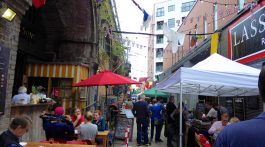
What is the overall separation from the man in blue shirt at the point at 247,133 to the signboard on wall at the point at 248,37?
323 inches

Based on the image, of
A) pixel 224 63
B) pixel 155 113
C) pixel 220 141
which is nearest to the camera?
pixel 220 141

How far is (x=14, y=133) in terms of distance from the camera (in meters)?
3.71

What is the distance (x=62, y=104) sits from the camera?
1210cm

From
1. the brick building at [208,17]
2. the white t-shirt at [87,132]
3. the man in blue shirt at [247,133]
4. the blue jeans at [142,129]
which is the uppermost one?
the brick building at [208,17]

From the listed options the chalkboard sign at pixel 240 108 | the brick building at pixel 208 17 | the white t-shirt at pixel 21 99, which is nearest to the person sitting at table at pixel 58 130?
the white t-shirt at pixel 21 99

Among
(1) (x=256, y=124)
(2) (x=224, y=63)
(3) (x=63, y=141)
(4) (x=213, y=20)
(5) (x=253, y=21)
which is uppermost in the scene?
(4) (x=213, y=20)

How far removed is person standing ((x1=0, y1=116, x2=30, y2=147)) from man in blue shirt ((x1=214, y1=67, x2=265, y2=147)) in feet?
9.13

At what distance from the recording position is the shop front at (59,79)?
11.9 metres

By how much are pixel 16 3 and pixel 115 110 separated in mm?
6127

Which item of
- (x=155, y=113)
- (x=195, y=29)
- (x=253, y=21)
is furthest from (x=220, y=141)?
(x=195, y=29)

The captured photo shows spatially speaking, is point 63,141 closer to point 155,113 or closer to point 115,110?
point 115,110

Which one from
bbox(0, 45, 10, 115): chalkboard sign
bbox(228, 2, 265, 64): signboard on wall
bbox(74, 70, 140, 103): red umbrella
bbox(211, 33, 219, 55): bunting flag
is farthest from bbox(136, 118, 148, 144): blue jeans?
bbox(0, 45, 10, 115): chalkboard sign

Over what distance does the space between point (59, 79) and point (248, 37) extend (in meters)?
7.44

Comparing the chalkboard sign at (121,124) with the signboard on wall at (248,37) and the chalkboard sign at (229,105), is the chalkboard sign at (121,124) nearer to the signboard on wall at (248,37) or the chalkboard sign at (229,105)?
the chalkboard sign at (229,105)
